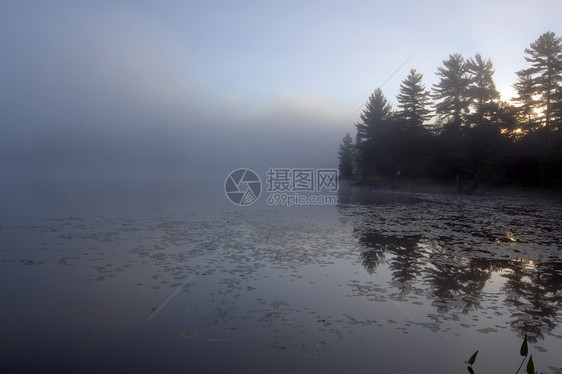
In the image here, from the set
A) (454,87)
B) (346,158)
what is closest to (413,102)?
(454,87)

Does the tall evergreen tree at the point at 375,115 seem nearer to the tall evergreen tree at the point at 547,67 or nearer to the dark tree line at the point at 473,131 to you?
the dark tree line at the point at 473,131

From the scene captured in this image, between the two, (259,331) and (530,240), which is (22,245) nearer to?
(259,331)

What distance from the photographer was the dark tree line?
34600 millimetres

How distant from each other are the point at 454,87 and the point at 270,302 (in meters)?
48.8

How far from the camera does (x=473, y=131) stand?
36.4 m

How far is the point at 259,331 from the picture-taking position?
539 cm

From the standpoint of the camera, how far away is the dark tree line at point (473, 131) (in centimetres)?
3460

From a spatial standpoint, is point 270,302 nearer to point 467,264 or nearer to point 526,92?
point 467,264

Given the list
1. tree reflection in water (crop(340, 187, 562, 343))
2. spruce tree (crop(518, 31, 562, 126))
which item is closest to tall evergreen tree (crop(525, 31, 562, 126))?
spruce tree (crop(518, 31, 562, 126))

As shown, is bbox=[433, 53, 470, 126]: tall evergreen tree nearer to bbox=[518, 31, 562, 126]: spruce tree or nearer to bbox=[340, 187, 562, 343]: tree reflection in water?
bbox=[518, 31, 562, 126]: spruce tree

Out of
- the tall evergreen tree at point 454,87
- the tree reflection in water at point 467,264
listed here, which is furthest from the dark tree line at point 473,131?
the tree reflection in water at point 467,264

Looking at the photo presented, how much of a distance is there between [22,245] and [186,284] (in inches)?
246

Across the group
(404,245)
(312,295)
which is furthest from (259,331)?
(404,245)

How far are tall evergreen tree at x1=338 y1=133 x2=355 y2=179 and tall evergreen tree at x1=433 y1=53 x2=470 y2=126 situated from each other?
89.9 ft
